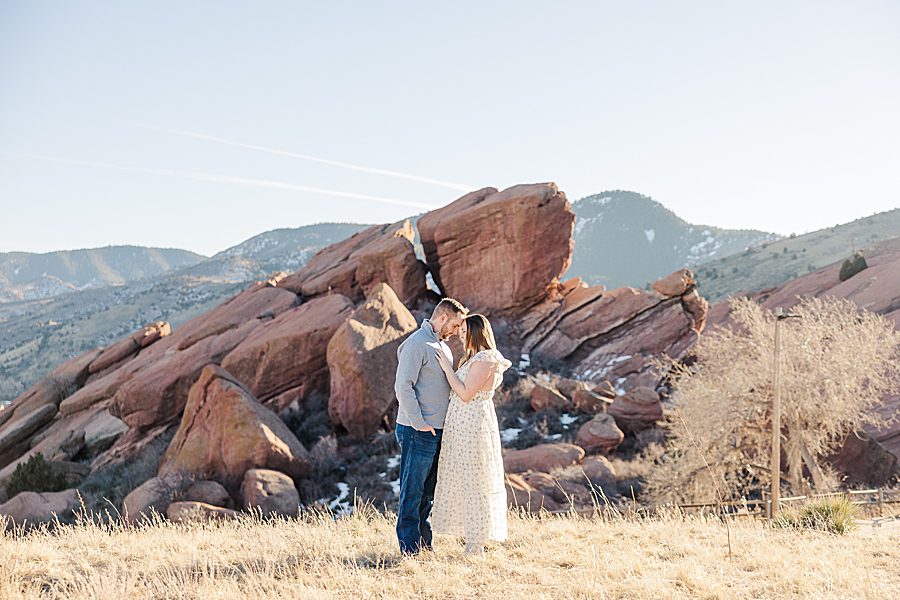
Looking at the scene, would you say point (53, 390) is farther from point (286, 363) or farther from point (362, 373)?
point (362, 373)

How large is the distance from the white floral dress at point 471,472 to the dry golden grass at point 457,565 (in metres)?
0.28

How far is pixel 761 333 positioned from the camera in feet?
54.9

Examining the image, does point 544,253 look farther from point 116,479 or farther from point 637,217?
point 637,217

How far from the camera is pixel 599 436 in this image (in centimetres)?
1616

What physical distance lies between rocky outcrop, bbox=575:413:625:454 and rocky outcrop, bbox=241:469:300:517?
24.5 ft

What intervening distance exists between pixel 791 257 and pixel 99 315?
100 metres

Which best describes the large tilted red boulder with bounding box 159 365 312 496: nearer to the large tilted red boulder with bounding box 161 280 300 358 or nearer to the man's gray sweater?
the large tilted red boulder with bounding box 161 280 300 358

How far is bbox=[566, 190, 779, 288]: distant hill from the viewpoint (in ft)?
459

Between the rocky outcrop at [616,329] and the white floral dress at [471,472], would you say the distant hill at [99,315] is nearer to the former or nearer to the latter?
the rocky outcrop at [616,329]

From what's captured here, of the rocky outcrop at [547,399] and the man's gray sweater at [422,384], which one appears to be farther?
the rocky outcrop at [547,399]

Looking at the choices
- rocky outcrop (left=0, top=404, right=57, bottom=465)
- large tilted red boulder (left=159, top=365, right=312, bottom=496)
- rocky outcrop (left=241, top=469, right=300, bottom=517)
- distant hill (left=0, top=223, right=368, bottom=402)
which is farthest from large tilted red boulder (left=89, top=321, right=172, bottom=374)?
distant hill (left=0, top=223, right=368, bottom=402)

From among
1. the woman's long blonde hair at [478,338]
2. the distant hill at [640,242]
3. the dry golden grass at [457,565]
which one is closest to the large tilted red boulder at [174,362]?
the dry golden grass at [457,565]

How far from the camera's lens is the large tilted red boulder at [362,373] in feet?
52.2

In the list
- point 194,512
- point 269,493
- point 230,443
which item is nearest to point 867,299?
point 269,493
